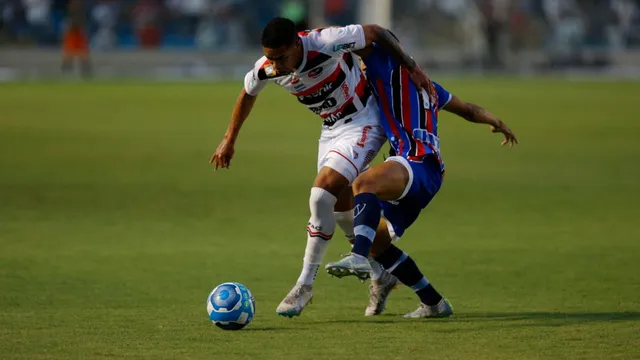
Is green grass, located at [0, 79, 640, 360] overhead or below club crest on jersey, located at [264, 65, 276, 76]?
below

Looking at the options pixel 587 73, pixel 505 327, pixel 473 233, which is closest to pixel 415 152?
pixel 505 327

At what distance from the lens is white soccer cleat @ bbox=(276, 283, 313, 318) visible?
820cm

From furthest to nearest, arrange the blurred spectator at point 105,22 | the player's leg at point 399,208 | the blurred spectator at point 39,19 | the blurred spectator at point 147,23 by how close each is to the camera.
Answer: the blurred spectator at point 147,23 < the blurred spectator at point 105,22 < the blurred spectator at point 39,19 < the player's leg at point 399,208

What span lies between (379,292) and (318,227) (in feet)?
2.28

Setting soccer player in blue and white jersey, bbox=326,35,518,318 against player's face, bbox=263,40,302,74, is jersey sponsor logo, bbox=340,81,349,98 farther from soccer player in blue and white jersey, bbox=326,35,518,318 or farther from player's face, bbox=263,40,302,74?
player's face, bbox=263,40,302,74

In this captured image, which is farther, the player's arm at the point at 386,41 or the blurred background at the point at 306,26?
the blurred background at the point at 306,26

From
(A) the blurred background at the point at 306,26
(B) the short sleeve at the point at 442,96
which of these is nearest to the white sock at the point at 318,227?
(B) the short sleeve at the point at 442,96

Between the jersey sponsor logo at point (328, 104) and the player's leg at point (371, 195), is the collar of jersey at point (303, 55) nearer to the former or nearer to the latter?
the jersey sponsor logo at point (328, 104)

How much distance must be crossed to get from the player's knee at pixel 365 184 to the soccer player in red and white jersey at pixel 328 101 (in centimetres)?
21

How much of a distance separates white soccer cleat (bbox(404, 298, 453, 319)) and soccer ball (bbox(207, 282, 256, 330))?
123 centimetres

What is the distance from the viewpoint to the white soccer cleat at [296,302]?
8.20 m

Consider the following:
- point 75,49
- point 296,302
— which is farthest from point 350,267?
point 75,49

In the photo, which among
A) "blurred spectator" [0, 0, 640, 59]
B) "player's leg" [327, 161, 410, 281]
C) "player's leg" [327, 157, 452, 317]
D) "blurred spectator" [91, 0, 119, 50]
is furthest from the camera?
"blurred spectator" [91, 0, 119, 50]

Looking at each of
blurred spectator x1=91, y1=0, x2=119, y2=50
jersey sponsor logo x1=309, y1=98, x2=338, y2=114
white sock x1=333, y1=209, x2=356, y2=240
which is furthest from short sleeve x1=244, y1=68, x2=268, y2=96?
blurred spectator x1=91, y1=0, x2=119, y2=50
